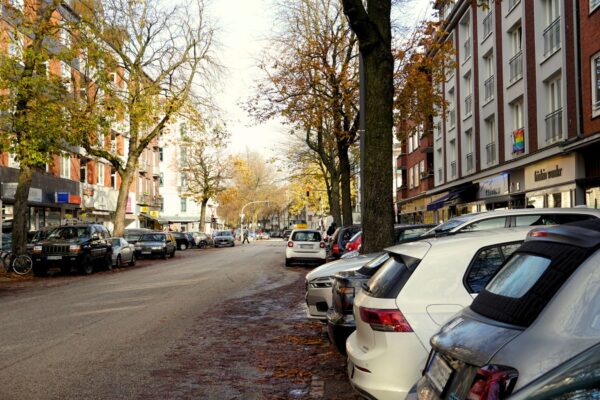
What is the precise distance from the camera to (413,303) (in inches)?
181

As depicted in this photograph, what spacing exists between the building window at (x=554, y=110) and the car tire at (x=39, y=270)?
18297 mm

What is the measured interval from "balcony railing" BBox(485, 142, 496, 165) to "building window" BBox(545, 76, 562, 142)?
616 cm

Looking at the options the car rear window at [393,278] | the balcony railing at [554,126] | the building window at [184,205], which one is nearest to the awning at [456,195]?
the balcony railing at [554,126]

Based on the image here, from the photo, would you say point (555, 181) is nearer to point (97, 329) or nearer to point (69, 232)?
point (97, 329)

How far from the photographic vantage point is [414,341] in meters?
4.46

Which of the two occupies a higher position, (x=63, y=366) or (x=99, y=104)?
(x=99, y=104)

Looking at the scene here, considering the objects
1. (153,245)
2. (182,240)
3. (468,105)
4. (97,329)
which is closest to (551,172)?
(468,105)

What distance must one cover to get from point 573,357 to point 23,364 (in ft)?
21.8

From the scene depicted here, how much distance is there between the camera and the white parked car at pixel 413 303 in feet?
14.6

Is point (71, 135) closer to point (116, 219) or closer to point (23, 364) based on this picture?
point (116, 219)

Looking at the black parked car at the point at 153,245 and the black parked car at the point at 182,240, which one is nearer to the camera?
the black parked car at the point at 153,245

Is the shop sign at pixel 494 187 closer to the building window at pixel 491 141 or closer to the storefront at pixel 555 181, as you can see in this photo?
the building window at pixel 491 141

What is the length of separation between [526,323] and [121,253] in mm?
25864

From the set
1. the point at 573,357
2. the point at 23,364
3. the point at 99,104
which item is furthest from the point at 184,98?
the point at 573,357
